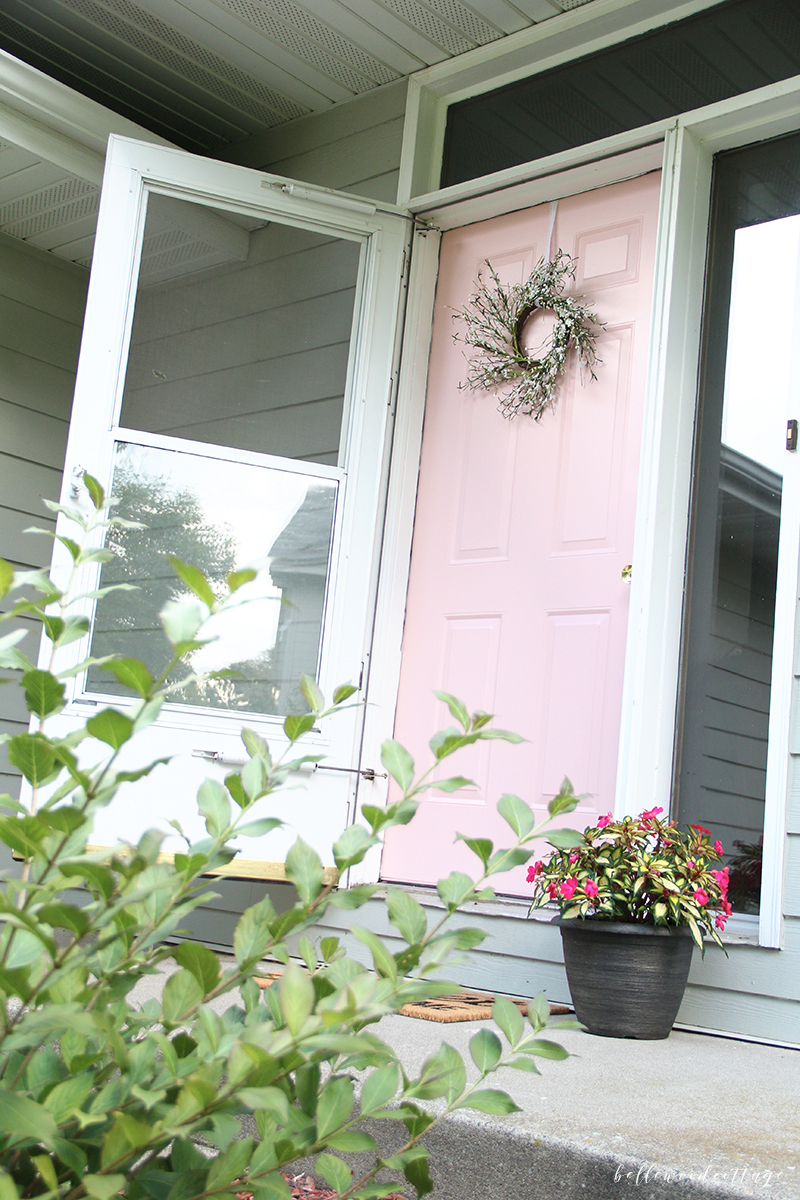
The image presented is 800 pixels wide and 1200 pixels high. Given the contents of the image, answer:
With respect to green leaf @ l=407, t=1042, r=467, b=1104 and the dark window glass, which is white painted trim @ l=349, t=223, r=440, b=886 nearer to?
the dark window glass

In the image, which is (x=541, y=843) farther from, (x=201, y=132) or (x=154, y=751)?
(x=201, y=132)

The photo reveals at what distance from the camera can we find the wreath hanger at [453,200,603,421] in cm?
300

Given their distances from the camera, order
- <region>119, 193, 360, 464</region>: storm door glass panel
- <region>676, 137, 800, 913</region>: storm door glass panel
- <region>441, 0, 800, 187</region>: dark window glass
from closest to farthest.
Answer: <region>676, 137, 800, 913</region>: storm door glass panel → <region>441, 0, 800, 187</region>: dark window glass → <region>119, 193, 360, 464</region>: storm door glass panel

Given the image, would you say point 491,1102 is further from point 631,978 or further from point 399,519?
point 399,519

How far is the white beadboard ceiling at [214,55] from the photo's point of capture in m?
3.11

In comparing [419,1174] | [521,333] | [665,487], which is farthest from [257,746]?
[521,333]

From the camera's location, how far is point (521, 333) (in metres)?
3.14

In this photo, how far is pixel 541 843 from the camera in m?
2.79

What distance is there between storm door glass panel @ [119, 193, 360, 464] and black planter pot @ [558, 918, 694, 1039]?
164 centimetres

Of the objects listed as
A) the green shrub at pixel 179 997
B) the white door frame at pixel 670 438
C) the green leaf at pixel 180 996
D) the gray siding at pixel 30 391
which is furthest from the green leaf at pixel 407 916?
the gray siding at pixel 30 391

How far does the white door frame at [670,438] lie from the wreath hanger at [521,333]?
0.92 feet

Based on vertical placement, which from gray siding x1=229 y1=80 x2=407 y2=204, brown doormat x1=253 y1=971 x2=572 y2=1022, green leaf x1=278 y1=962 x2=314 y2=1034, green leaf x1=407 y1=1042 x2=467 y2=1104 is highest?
gray siding x1=229 y1=80 x2=407 y2=204

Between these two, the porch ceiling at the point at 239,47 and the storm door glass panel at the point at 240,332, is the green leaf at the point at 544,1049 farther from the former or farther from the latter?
the porch ceiling at the point at 239,47

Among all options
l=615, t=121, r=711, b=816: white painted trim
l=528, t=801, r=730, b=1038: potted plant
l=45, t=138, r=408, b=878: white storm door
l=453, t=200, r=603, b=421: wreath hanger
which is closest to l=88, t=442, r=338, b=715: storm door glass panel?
l=45, t=138, r=408, b=878: white storm door
